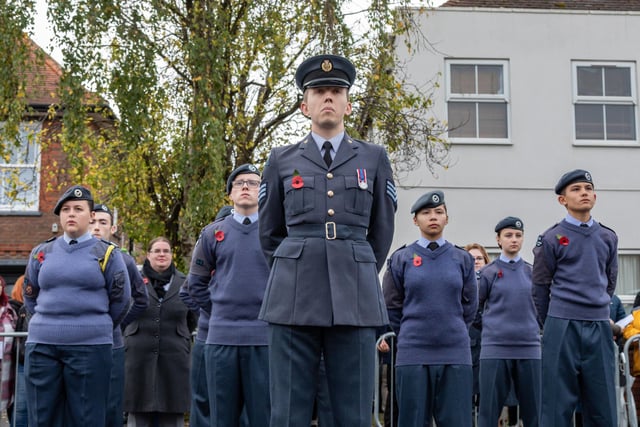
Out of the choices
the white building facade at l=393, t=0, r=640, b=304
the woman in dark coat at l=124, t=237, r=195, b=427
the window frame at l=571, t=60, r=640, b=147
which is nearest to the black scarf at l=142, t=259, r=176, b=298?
the woman in dark coat at l=124, t=237, r=195, b=427

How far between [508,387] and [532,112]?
11.6m

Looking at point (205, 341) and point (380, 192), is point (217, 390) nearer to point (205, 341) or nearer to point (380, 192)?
point (205, 341)

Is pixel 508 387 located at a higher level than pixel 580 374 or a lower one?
lower

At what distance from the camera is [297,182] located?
4785 millimetres

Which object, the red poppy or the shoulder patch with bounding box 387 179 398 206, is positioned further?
the shoulder patch with bounding box 387 179 398 206

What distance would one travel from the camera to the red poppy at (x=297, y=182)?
478 centimetres

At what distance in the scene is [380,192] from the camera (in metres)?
4.95

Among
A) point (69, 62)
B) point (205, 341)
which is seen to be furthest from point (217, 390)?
point (69, 62)

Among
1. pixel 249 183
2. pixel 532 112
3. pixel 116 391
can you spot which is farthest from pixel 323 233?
pixel 532 112

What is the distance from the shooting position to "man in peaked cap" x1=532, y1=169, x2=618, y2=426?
23.0 feet

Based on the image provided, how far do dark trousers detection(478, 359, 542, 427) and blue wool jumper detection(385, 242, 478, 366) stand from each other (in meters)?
1.50

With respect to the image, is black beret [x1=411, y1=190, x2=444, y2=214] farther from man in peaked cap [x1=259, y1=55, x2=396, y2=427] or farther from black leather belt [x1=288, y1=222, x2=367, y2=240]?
black leather belt [x1=288, y1=222, x2=367, y2=240]

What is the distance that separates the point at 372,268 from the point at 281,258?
18.4 inches

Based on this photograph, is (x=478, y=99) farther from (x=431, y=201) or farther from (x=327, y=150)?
(x=327, y=150)
